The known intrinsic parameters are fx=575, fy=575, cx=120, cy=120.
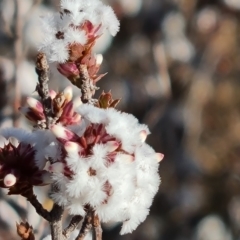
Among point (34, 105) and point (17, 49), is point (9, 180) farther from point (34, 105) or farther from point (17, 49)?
point (17, 49)

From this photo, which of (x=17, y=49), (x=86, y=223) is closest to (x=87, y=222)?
(x=86, y=223)

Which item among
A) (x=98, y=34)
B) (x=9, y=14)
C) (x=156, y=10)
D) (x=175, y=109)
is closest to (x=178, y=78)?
(x=175, y=109)

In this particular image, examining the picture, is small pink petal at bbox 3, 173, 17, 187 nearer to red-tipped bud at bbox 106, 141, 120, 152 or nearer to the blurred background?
red-tipped bud at bbox 106, 141, 120, 152

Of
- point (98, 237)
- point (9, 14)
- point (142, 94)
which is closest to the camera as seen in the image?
point (98, 237)

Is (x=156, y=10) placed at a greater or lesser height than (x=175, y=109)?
greater

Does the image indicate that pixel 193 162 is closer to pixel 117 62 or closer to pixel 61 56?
pixel 117 62
